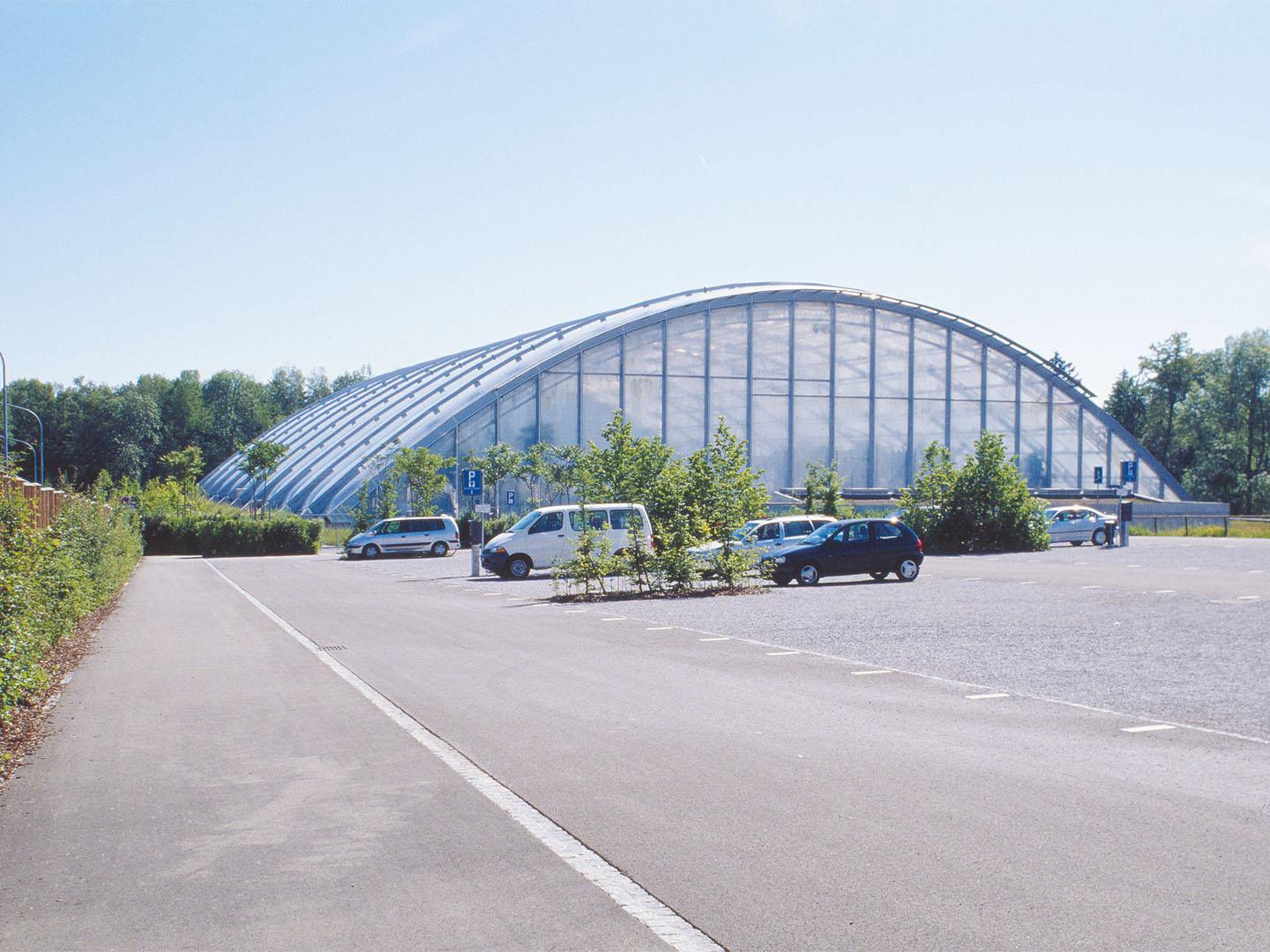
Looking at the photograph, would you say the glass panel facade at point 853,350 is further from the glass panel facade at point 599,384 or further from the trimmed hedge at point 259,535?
the trimmed hedge at point 259,535

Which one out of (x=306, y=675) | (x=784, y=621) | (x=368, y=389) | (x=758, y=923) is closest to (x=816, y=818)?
(x=758, y=923)

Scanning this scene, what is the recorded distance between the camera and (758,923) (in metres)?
4.67

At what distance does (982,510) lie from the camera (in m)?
41.9

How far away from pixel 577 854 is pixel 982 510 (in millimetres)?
38711

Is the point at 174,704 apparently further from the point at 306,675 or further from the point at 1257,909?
the point at 1257,909

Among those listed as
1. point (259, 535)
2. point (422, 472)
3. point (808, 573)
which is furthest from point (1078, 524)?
point (259, 535)

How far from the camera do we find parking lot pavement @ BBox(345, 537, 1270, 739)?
1085 cm

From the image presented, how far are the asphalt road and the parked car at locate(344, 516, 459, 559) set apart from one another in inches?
1212

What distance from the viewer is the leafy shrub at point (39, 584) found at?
8.35 metres

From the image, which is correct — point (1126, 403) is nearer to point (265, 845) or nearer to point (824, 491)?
point (824, 491)

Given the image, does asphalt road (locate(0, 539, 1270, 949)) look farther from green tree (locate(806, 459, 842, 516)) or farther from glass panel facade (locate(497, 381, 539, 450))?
glass panel facade (locate(497, 381, 539, 450))

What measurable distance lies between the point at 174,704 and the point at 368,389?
71914mm

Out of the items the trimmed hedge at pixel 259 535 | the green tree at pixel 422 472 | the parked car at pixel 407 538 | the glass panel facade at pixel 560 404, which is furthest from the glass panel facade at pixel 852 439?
the trimmed hedge at pixel 259 535

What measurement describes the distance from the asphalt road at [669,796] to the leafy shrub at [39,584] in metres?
0.65
